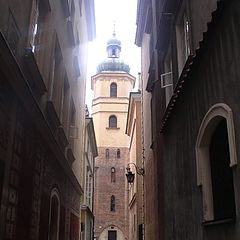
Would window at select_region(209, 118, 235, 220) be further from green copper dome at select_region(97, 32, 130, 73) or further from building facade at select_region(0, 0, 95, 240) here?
green copper dome at select_region(97, 32, 130, 73)

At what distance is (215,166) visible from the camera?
6.46 metres

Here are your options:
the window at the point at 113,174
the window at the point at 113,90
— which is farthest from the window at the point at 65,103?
the window at the point at 113,90

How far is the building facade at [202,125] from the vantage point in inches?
209

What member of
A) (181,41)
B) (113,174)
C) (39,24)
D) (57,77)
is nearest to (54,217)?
(57,77)

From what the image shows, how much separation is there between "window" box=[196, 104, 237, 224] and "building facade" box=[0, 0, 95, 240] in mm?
2715

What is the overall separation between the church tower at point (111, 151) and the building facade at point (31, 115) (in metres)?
38.6

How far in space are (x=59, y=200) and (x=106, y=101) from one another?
4529 centimetres

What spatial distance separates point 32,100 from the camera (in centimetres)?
773

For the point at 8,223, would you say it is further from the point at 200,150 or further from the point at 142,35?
the point at 142,35

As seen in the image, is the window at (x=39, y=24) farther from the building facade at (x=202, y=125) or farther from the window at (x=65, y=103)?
the window at (x=65, y=103)

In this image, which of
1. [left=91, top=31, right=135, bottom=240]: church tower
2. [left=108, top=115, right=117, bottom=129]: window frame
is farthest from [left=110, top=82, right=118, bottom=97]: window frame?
[left=108, top=115, right=117, bottom=129]: window frame

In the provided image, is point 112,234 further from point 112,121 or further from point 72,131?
point 72,131

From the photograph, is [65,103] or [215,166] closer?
[215,166]

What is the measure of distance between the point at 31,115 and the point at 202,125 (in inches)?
121
